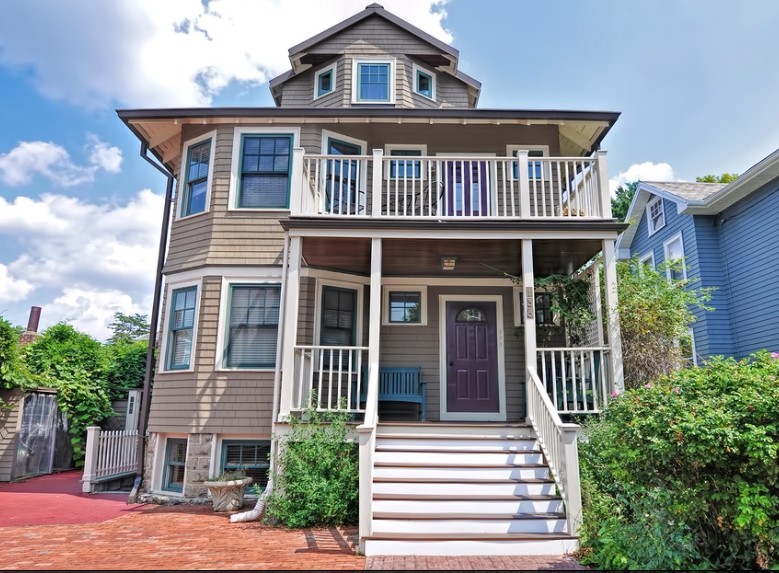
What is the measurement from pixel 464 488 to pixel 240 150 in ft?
22.5

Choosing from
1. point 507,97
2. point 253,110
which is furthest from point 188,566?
point 507,97

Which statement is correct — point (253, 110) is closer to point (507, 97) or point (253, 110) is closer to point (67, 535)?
point (67, 535)

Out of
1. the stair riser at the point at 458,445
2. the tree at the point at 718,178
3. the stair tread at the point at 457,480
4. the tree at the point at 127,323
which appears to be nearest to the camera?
the stair tread at the point at 457,480

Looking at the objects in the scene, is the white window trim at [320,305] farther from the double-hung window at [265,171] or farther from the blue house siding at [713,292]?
the blue house siding at [713,292]

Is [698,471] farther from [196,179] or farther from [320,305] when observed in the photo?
[196,179]

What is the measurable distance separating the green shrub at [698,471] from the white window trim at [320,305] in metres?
4.96

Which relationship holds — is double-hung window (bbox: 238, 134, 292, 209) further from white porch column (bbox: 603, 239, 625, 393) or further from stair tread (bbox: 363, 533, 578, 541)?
stair tread (bbox: 363, 533, 578, 541)

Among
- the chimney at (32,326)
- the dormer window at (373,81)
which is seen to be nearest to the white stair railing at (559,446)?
the dormer window at (373,81)

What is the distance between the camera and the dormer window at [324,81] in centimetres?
1123

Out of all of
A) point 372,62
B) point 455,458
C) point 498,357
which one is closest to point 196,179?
point 372,62

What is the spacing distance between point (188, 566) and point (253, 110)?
287 inches

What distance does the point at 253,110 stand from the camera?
905 cm

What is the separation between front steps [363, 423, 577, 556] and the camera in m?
4.87

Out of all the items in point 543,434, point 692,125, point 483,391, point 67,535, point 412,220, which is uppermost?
point 692,125
